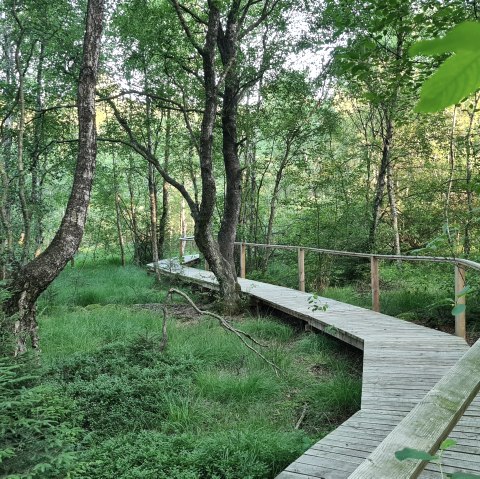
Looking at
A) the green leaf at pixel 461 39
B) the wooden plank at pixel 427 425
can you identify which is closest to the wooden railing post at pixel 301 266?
the wooden plank at pixel 427 425

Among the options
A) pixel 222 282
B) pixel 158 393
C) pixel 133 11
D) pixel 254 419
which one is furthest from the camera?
pixel 222 282

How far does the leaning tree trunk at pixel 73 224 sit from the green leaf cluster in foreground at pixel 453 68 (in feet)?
15.6

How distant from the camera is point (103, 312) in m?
8.24

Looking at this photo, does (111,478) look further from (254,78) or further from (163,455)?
(254,78)

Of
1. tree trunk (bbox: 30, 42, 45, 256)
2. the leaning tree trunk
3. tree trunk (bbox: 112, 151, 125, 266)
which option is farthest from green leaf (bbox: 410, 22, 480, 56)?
tree trunk (bbox: 112, 151, 125, 266)

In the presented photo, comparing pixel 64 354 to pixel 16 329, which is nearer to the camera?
pixel 16 329

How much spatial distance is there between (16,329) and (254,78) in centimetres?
694

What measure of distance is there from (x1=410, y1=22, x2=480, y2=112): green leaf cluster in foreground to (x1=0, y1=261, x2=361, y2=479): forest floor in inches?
104

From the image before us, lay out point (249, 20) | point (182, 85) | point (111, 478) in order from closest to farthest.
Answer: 1. point (111, 478)
2. point (182, 85)
3. point (249, 20)

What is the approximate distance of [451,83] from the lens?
14.5 inches

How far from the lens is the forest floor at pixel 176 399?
118 inches

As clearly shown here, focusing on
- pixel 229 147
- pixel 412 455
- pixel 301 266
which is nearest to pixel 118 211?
pixel 229 147

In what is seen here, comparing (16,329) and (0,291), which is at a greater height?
(0,291)

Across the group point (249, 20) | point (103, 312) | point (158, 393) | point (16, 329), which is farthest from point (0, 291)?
point (249, 20)
